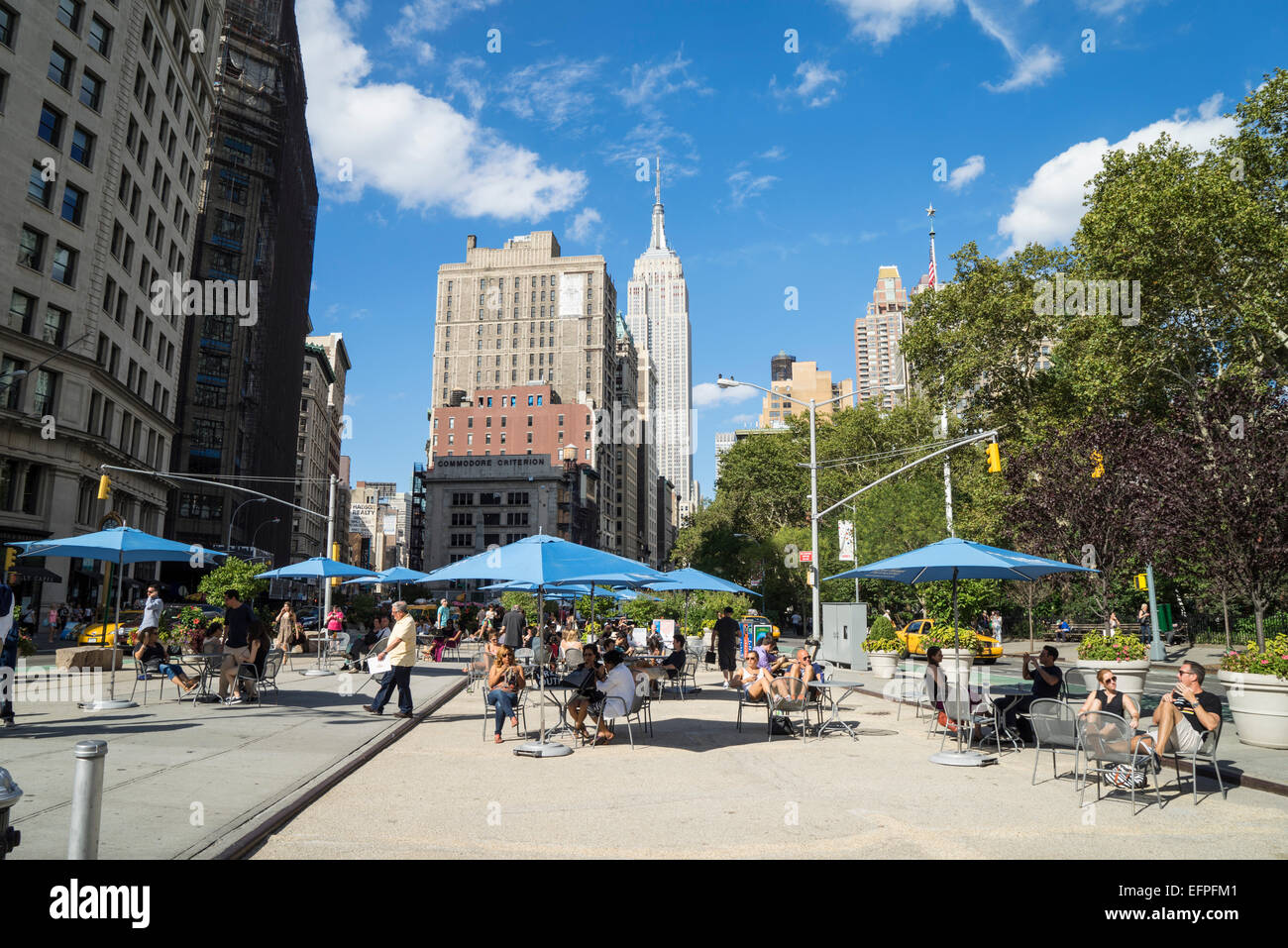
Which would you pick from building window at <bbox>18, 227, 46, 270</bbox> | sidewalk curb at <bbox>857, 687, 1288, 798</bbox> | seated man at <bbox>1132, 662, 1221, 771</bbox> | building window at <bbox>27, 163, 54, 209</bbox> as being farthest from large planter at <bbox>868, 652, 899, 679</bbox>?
building window at <bbox>27, 163, 54, 209</bbox>

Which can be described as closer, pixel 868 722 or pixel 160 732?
pixel 160 732

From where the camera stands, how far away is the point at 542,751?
11.6 m

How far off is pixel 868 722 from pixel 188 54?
56685 millimetres

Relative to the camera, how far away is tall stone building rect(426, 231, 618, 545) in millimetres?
148500

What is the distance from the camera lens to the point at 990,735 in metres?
12.6

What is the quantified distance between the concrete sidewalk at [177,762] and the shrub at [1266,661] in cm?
1245

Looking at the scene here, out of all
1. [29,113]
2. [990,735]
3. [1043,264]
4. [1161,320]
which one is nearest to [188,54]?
[29,113]

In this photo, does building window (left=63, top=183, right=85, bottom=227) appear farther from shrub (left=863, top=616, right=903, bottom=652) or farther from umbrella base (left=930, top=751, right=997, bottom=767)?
umbrella base (left=930, top=751, right=997, bottom=767)

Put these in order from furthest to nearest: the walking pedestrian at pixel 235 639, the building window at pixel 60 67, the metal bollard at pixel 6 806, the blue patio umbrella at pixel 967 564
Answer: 1. the building window at pixel 60 67
2. the walking pedestrian at pixel 235 639
3. the blue patio umbrella at pixel 967 564
4. the metal bollard at pixel 6 806

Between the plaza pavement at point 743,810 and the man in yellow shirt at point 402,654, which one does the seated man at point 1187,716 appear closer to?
the plaza pavement at point 743,810

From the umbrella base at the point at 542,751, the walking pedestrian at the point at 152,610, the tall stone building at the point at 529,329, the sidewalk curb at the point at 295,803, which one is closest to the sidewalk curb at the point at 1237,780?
the umbrella base at the point at 542,751

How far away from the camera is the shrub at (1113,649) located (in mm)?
14531

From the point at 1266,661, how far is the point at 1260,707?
2.15 feet

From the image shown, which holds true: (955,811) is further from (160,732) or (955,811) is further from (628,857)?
(160,732)
